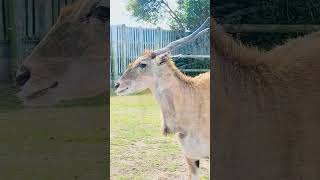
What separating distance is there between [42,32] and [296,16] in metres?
0.95

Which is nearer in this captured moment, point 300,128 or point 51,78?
point 51,78

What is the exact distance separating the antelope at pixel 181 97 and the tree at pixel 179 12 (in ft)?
0.11

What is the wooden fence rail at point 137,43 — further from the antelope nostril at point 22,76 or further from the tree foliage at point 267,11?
the antelope nostril at point 22,76

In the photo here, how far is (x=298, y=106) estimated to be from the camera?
7.43 feet

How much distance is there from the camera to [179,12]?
7.16 feet

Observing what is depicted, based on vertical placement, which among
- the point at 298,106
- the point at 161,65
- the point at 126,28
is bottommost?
the point at 298,106

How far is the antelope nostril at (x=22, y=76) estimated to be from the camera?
205 centimetres

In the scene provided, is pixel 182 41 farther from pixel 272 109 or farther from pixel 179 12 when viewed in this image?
pixel 272 109

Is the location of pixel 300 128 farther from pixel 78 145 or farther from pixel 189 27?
pixel 78 145

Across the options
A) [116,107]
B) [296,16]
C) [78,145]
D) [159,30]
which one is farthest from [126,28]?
[296,16]

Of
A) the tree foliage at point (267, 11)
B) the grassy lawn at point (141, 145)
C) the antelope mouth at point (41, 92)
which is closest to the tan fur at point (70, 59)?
the antelope mouth at point (41, 92)

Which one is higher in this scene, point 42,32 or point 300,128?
point 42,32

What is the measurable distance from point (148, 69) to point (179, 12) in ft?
0.80

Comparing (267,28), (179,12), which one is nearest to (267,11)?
(267,28)
